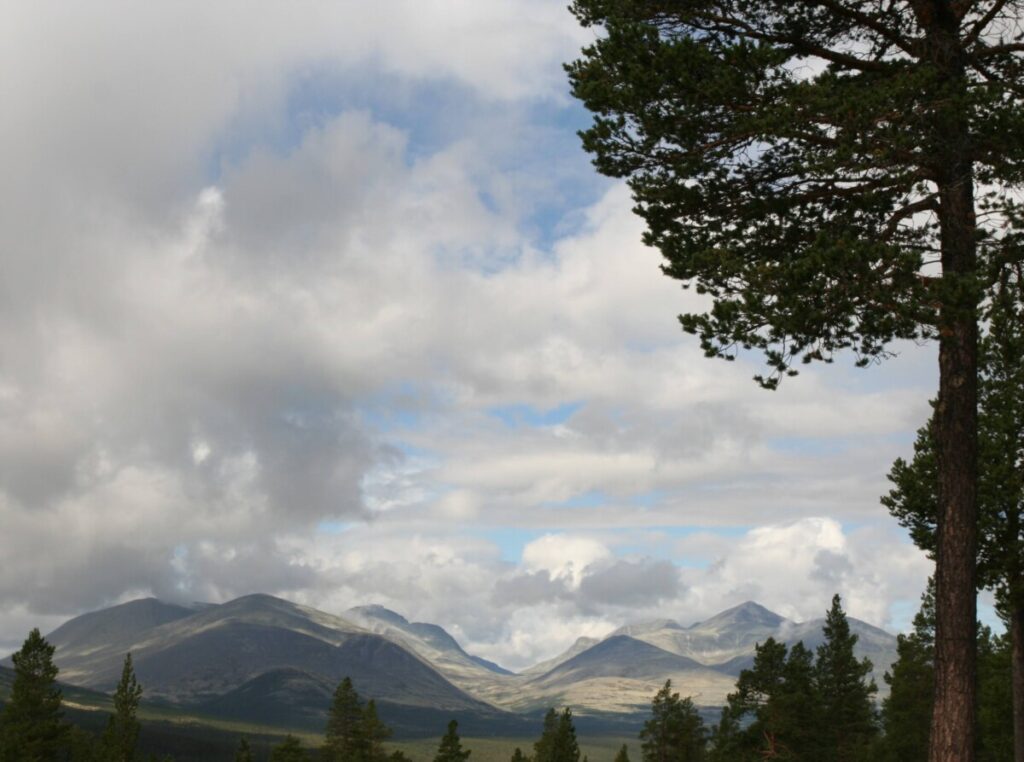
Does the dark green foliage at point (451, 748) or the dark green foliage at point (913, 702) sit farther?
the dark green foliage at point (451, 748)

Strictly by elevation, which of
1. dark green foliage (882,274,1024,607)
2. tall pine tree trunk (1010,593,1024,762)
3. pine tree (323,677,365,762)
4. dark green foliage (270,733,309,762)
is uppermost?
dark green foliage (882,274,1024,607)

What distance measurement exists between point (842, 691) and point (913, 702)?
5.11 meters

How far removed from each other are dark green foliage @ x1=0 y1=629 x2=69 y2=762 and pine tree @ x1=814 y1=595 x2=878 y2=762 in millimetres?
48798

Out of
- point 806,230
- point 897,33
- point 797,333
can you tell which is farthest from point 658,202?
point 897,33

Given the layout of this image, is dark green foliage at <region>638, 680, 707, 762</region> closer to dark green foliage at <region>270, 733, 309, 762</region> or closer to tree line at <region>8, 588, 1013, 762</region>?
tree line at <region>8, 588, 1013, 762</region>

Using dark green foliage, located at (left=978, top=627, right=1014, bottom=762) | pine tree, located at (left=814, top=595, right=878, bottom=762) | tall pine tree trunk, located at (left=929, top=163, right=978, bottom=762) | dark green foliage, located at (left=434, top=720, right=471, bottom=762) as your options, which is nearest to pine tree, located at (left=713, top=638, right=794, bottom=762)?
pine tree, located at (left=814, top=595, right=878, bottom=762)

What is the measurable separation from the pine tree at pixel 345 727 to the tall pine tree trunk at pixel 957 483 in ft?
226

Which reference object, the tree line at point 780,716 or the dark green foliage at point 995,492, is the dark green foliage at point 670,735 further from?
the dark green foliage at point 995,492

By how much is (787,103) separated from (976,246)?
4.05m

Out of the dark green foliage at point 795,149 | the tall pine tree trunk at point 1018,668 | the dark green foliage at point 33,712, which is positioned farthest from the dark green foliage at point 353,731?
the dark green foliage at point 795,149

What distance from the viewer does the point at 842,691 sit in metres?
56.4

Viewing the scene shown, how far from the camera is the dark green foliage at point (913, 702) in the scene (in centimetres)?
5562

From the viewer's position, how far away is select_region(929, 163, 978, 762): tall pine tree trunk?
14.1 metres

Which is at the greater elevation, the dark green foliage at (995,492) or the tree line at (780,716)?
the dark green foliage at (995,492)
